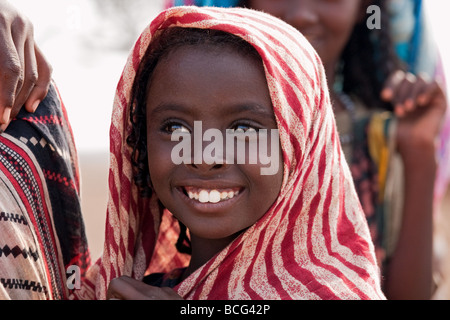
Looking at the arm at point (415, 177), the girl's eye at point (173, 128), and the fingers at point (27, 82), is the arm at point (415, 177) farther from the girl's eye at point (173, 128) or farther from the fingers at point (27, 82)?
the fingers at point (27, 82)

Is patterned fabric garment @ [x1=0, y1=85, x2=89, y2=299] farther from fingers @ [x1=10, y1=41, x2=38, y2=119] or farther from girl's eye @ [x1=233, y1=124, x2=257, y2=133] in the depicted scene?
girl's eye @ [x1=233, y1=124, x2=257, y2=133]

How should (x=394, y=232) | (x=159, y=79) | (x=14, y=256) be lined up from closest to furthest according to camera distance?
(x=14, y=256) → (x=159, y=79) → (x=394, y=232)

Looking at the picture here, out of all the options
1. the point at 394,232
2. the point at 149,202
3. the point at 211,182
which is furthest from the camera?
the point at 394,232

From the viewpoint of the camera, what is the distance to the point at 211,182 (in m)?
1.82

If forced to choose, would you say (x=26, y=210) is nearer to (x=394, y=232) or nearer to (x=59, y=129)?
(x=59, y=129)

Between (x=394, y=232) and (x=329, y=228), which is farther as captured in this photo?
(x=394, y=232)

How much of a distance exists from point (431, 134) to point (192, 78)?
1610mm

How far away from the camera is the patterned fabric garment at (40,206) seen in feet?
5.52

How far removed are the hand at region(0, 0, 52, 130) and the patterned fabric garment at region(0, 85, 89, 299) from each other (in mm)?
50

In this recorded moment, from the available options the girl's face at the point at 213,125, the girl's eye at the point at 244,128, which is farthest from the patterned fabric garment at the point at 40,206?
the girl's eye at the point at 244,128

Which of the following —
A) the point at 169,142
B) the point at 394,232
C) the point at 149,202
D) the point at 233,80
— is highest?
the point at 233,80

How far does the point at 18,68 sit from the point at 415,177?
196 centimetres

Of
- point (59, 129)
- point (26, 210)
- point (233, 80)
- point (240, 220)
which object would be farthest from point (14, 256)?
point (233, 80)

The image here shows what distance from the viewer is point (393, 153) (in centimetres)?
305
